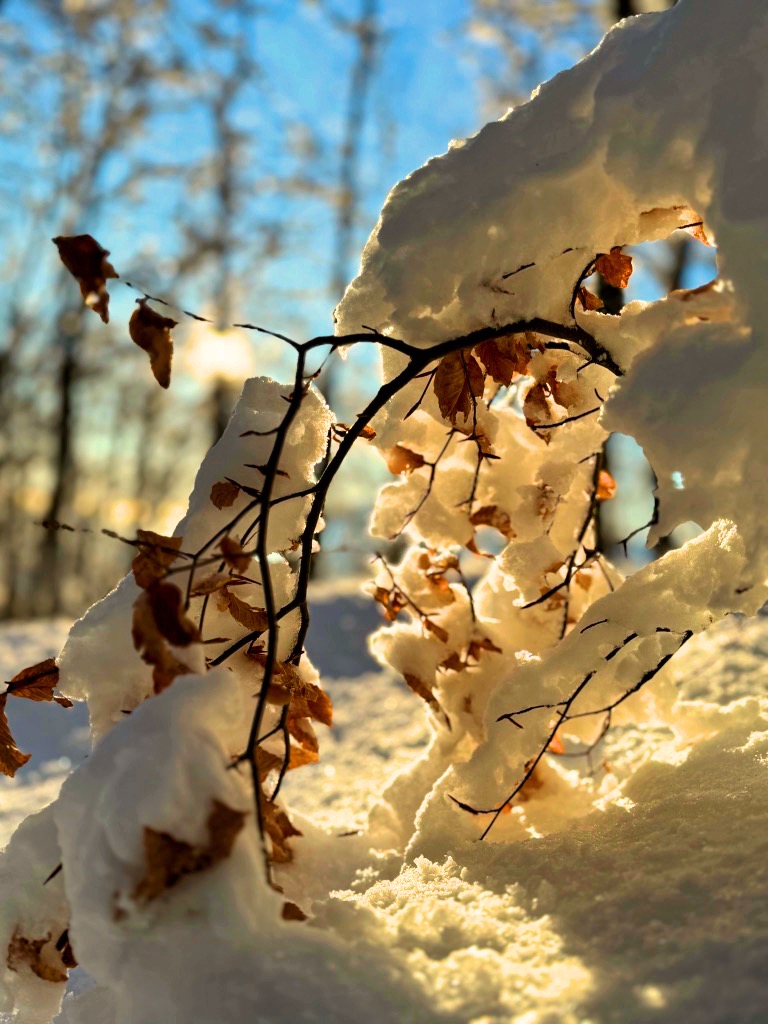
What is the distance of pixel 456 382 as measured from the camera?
3.93ft

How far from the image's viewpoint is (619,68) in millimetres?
1045

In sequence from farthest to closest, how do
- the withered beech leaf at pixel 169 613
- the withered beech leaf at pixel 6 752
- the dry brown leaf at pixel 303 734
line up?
the dry brown leaf at pixel 303 734 → the withered beech leaf at pixel 6 752 → the withered beech leaf at pixel 169 613

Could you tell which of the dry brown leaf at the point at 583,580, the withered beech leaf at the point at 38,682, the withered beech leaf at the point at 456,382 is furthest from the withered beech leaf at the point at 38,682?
the dry brown leaf at the point at 583,580

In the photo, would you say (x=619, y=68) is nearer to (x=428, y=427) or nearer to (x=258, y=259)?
(x=428, y=427)

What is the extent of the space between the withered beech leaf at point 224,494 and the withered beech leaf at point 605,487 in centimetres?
71

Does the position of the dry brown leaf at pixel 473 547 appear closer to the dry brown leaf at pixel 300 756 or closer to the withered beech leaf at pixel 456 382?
the withered beech leaf at pixel 456 382

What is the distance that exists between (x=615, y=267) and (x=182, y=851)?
1024 millimetres

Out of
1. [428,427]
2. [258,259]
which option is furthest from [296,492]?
[258,259]

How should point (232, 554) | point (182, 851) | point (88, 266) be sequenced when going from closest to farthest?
point (182, 851)
point (232, 554)
point (88, 266)

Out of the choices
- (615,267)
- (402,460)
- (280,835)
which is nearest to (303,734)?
(280,835)

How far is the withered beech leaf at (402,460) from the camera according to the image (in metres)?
1.42

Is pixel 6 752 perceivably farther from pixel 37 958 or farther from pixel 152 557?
pixel 152 557

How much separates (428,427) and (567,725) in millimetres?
609

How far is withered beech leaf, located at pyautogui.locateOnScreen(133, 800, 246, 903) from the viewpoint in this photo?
0.77 m
